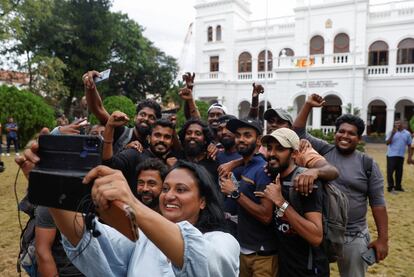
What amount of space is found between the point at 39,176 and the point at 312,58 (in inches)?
969

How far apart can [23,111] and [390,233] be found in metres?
14.5

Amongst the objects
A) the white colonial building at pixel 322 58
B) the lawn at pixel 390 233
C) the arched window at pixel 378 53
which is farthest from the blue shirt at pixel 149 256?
the arched window at pixel 378 53

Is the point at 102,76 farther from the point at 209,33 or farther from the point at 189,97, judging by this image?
the point at 209,33

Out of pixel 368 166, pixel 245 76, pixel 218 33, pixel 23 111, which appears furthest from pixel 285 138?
pixel 218 33

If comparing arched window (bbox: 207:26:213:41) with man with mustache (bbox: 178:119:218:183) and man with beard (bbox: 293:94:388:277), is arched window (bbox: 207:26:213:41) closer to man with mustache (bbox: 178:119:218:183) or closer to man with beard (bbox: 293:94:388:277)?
man with mustache (bbox: 178:119:218:183)

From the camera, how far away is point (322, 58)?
23.7m

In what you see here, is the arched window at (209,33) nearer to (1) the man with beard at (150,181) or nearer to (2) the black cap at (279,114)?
(2) the black cap at (279,114)

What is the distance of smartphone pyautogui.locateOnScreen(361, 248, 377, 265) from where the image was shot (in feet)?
8.88

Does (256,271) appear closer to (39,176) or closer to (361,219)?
(361,219)

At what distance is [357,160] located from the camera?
2.83m

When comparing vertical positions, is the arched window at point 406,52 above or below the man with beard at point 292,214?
above

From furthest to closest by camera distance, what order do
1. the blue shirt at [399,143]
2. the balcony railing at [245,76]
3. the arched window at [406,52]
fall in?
the balcony railing at [245,76] → the arched window at [406,52] → the blue shirt at [399,143]

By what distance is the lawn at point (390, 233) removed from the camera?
421cm

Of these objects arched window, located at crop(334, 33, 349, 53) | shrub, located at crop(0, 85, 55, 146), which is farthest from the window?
shrub, located at crop(0, 85, 55, 146)
